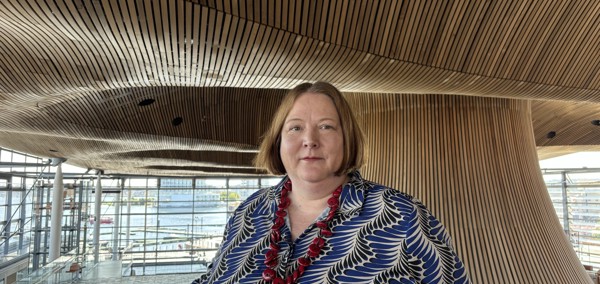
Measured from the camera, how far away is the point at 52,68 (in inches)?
170

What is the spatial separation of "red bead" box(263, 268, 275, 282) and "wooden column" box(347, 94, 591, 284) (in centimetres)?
436

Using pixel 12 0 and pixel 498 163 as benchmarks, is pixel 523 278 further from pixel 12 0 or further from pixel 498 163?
pixel 12 0

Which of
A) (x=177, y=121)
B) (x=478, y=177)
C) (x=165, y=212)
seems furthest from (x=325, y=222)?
(x=165, y=212)

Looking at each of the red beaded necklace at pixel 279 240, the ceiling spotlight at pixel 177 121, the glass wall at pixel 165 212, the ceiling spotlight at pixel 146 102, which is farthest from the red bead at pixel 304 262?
the glass wall at pixel 165 212

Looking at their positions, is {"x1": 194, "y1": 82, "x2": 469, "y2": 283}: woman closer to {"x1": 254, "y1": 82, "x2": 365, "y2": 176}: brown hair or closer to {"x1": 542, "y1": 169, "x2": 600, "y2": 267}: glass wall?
{"x1": 254, "y1": 82, "x2": 365, "y2": 176}: brown hair

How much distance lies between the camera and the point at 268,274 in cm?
119

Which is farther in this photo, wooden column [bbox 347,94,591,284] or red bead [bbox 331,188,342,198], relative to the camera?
wooden column [bbox 347,94,591,284]

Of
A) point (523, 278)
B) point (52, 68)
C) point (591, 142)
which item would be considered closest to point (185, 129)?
point (52, 68)

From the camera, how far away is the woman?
1110 mm

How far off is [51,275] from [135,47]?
1012cm

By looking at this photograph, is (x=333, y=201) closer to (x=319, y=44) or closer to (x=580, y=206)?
(x=319, y=44)

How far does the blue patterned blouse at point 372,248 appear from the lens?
110 cm

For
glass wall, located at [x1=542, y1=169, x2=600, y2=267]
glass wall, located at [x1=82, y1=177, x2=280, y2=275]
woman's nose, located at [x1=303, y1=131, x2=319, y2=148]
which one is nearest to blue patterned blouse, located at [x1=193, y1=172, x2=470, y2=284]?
woman's nose, located at [x1=303, y1=131, x2=319, y2=148]

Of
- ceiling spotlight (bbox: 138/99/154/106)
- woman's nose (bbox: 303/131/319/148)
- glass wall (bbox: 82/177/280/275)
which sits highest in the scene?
ceiling spotlight (bbox: 138/99/154/106)
